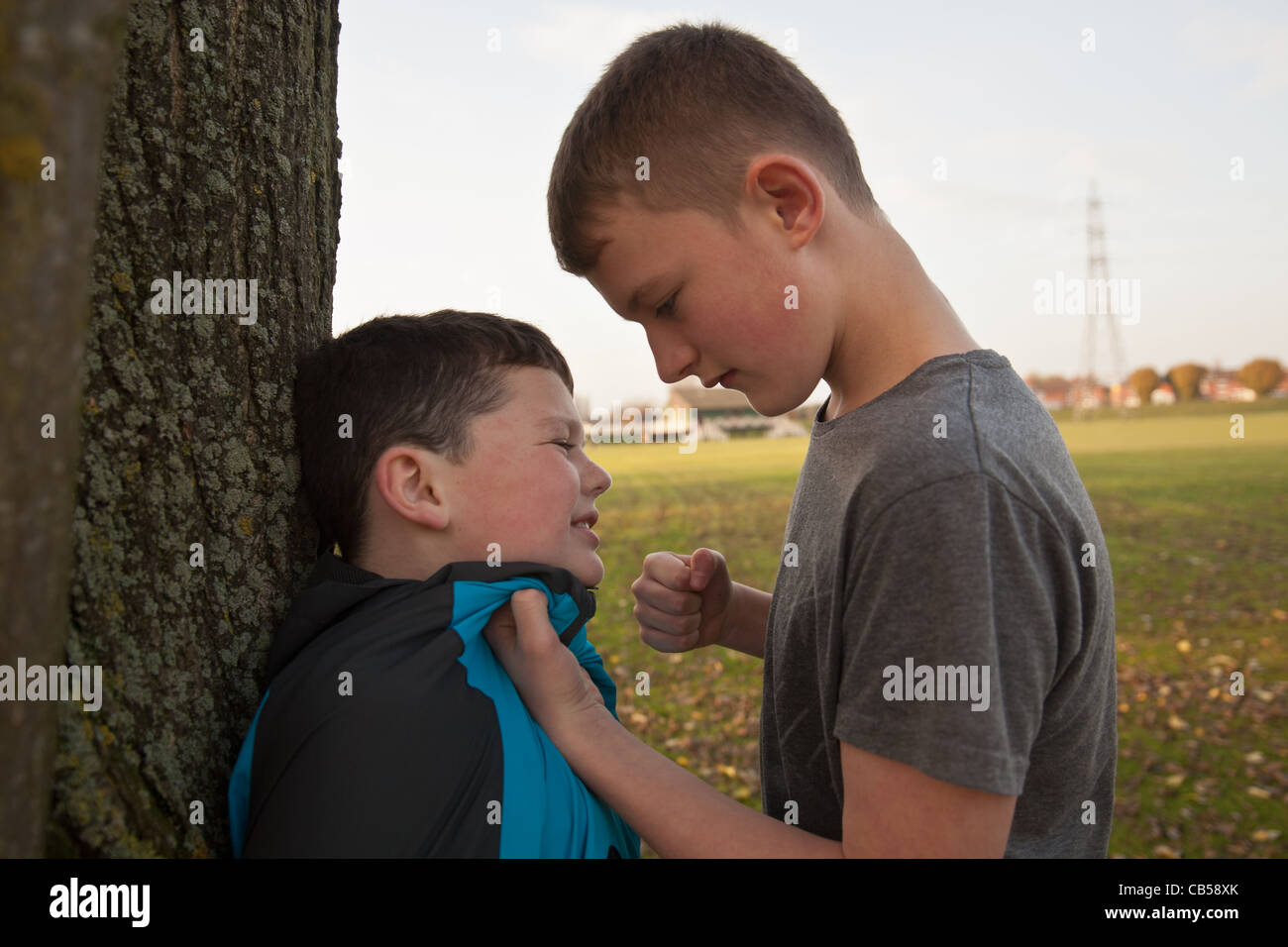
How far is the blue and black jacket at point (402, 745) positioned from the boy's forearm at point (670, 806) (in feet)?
0.26

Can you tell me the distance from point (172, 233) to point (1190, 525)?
17151 millimetres

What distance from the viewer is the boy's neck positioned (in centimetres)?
184

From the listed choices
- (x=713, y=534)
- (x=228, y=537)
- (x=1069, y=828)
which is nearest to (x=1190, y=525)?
(x=713, y=534)

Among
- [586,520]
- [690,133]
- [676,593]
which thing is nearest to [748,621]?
[676,593]

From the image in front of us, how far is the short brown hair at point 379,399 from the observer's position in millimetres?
2037


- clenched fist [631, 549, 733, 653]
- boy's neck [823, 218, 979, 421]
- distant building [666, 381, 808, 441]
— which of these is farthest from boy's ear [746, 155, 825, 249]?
distant building [666, 381, 808, 441]

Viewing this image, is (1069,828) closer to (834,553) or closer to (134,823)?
(834,553)

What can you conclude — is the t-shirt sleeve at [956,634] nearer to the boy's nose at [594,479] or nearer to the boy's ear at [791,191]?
the boy's ear at [791,191]

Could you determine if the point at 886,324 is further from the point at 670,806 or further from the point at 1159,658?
the point at 1159,658

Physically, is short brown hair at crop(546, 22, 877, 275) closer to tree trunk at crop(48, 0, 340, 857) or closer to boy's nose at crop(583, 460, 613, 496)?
boy's nose at crop(583, 460, 613, 496)

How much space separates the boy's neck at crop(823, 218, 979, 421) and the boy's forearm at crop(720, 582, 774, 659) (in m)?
0.82

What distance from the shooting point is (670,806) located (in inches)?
66.9

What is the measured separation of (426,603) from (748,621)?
45.6 inches

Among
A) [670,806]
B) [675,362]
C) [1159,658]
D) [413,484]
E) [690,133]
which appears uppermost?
[690,133]
